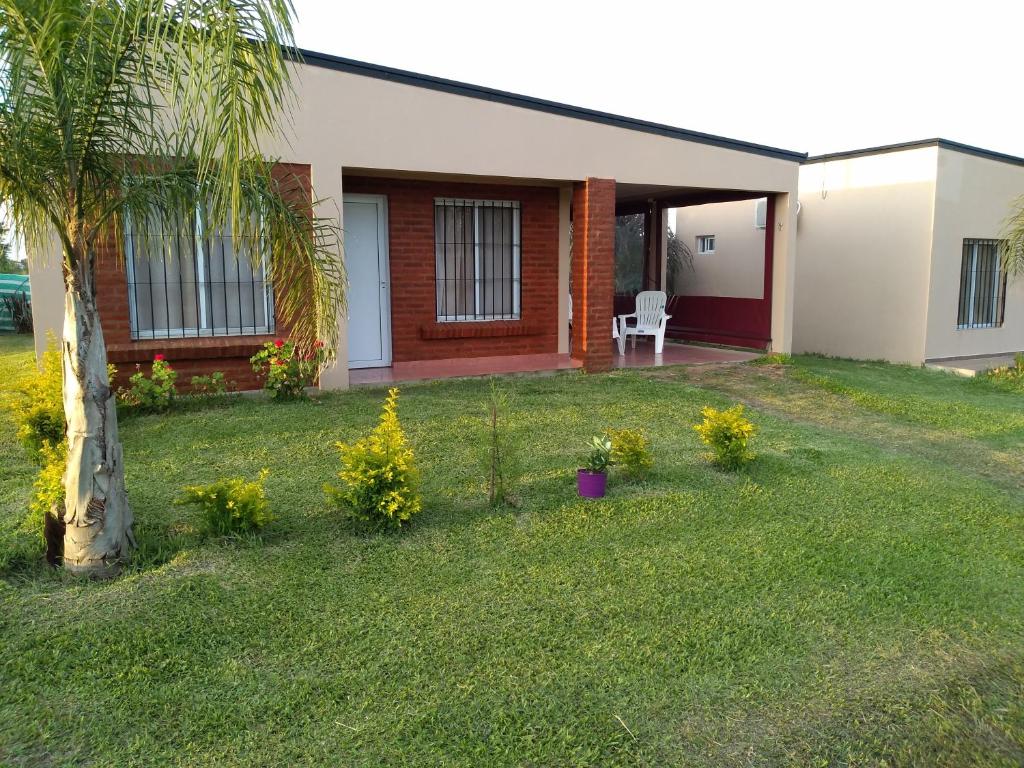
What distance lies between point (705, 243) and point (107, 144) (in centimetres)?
1445

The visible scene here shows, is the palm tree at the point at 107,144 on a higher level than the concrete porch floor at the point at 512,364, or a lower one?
higher

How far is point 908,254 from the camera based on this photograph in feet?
44.8

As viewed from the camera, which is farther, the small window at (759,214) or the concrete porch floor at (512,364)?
the small window at (759,214)

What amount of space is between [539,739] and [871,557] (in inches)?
107

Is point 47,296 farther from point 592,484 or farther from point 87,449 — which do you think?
point 592,484

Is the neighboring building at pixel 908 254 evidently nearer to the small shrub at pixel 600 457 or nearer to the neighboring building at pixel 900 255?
the neighboring building at pixel 900 255

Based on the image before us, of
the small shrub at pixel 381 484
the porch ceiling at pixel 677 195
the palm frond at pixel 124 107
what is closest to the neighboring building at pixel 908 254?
the porch ceiling at pixel 677 195

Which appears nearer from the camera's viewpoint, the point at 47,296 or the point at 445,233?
the point at 47,296

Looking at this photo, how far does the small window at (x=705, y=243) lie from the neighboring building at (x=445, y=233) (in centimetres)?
336

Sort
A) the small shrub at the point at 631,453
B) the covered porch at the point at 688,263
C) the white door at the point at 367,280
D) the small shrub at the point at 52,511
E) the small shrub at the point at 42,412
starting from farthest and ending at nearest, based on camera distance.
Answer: the covered porch at the point at 688,263 < the white door at the point at 367,280 < the small shrub at the point at 42,412 < the small shrub at the point at 631,453 < the small shrub at the point at 52,511

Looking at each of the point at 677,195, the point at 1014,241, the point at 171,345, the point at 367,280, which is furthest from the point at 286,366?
the point at 1014,241

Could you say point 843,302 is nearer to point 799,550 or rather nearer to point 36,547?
point 799,550

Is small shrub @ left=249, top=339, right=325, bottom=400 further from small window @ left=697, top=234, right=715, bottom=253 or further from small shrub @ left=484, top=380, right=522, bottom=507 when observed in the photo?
small window @ left=697, top=234, right=715, bottom=253

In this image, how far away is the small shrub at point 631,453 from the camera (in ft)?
19.5
